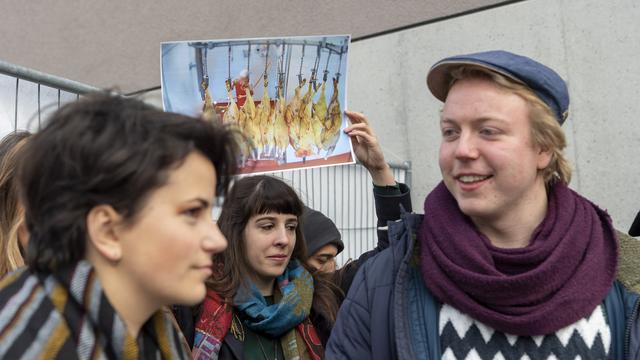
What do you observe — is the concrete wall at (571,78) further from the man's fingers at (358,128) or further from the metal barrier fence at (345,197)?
the man's fingers at (358,128)

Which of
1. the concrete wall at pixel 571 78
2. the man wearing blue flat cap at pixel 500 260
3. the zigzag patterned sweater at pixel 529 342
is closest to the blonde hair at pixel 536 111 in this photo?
the man wearing blue flat cap at pixel 500 260

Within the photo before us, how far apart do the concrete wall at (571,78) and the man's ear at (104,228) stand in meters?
4.51

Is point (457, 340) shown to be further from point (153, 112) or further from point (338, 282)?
point (338, 282)

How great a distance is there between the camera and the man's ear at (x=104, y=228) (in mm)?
1310

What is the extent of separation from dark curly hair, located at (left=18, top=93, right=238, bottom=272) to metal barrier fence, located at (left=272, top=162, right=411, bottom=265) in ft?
11.1

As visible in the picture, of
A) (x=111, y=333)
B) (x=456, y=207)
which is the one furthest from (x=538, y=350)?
(x=111, y=333)

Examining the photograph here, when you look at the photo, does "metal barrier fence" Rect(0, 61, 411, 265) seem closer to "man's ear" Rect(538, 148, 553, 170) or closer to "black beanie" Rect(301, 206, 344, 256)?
"black beanie" Rect(301, 206, 344, 256)

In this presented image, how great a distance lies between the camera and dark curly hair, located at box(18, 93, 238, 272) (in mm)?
1304

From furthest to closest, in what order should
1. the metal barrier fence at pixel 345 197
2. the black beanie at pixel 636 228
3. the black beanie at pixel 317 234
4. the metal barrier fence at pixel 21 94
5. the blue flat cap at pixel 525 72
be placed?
the metal barrier fence at pixel 345 197 → the black beanie at pixel 317 234 → the black beanie at pixel 636 228 → the metal barrier fence at pixel 21 94 → the blue flat cap at pixel 525 72

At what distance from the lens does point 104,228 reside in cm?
132

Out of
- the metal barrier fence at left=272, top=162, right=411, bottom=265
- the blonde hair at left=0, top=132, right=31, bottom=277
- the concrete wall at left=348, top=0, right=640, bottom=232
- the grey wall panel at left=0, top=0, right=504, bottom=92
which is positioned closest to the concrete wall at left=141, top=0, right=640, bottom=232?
the concrete wall at left=348, top=0, right=640, bottom=232

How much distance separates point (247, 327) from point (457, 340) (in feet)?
3.95

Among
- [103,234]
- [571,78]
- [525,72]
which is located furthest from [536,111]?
[571,78]

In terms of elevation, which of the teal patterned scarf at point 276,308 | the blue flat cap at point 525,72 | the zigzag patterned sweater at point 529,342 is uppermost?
the blue flat cap at point 525,72
